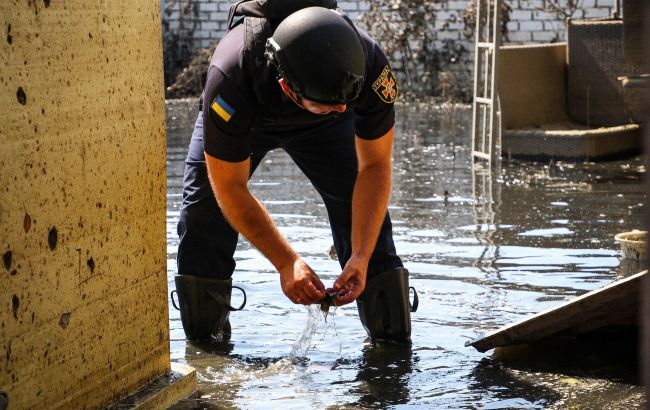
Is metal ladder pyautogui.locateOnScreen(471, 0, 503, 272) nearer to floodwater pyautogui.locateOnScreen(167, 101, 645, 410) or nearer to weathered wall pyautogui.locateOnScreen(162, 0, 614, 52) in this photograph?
floodwater pyautogui.locateOnScreen(167, 101, 645, 410)

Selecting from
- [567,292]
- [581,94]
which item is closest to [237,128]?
[567,292]

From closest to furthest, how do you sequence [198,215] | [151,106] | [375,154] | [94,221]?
[94,221]
[151,106]
[375,154]
[198,215]

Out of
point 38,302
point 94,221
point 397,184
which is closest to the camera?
point 38,302

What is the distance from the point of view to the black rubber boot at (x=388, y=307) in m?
5.03

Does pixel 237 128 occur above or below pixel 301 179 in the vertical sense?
above

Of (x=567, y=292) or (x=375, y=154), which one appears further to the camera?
(x=567, y=292)

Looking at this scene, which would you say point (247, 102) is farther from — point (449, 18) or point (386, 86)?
point (449, 18)

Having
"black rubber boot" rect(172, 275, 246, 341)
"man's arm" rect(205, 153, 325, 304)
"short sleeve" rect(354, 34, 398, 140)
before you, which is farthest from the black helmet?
"black rubber boot" rect(172, 275, 246, 341)

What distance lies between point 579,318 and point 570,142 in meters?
6.30

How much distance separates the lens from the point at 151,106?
4.11 metres

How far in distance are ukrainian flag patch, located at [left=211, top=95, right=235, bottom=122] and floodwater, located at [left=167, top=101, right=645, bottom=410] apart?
1.05 m

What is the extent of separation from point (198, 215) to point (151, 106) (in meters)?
0.97

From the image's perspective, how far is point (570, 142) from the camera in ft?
35.2

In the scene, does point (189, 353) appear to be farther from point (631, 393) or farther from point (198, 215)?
point (631, 393)
